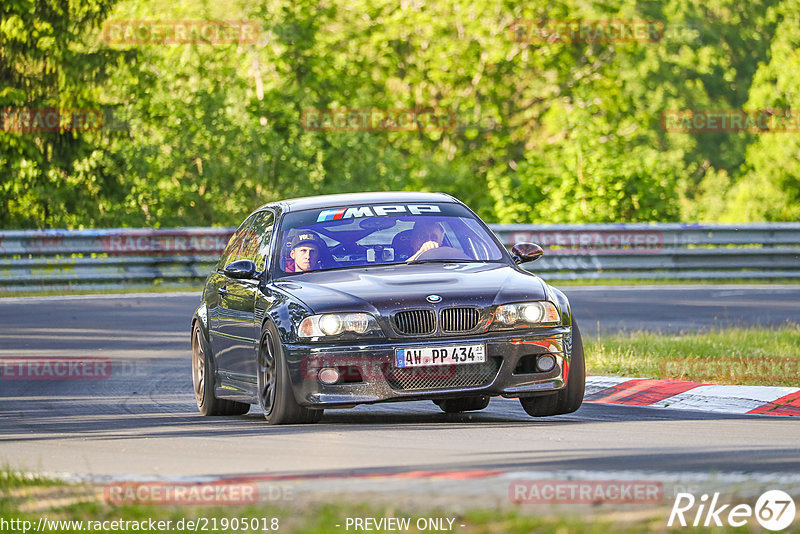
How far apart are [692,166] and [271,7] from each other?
88.4 feet

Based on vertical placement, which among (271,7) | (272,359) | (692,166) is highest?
(271,7)

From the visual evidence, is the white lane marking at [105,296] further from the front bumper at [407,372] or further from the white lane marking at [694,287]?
Answer: the front bumper at [407,372]

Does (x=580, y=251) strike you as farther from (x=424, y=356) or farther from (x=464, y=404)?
(x=424, y=356)

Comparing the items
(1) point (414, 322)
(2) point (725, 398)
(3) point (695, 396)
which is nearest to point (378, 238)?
(1) point (414, 322)

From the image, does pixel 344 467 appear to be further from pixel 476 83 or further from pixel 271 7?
pixel 476 83

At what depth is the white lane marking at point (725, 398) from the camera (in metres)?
10.8

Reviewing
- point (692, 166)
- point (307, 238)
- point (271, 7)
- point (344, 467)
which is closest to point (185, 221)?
point (271, 7)

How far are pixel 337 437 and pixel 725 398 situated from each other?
3.41 meters

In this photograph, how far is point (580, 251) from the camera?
86.8 ft

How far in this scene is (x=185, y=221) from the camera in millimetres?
32625

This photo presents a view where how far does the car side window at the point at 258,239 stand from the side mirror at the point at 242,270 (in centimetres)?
11

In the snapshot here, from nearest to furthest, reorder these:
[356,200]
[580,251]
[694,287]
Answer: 1. [356,200]
2. [694,287]
3. [580,251]

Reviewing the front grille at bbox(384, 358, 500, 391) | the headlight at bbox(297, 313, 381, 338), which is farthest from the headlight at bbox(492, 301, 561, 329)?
the headlight at bbox(297, 313, 381, 338)

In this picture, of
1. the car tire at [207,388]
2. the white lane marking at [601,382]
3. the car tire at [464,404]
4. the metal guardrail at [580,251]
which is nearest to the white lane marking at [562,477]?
the car tire at [464,404]
